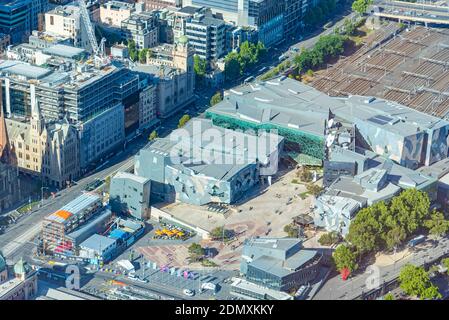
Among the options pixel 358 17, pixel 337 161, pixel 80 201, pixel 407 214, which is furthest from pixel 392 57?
pixel 80 201

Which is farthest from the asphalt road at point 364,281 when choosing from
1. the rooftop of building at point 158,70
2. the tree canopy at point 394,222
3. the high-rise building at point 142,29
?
the high-rise building at point 142,29

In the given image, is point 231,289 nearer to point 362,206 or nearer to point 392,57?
point 362,206

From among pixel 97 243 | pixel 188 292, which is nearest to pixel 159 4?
pixel 97 243

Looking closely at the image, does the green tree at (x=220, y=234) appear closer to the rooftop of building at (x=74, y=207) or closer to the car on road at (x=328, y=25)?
the rooftop of building at (x=74, y=207)

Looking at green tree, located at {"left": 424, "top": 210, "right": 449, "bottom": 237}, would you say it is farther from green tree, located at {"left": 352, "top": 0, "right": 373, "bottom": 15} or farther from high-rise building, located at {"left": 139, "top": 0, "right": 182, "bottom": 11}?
green tree, located at {"left": 352, "top": 0, "right": 373, "bottom": 15}

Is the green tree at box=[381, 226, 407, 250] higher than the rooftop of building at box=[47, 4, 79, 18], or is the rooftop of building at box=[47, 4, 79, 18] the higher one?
the rooftop of building at box=[47, 4, 79, 18]

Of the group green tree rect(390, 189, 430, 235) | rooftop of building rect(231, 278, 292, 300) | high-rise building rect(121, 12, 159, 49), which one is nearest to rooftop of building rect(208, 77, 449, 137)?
green tree rect(390, 189, 430, 235)
